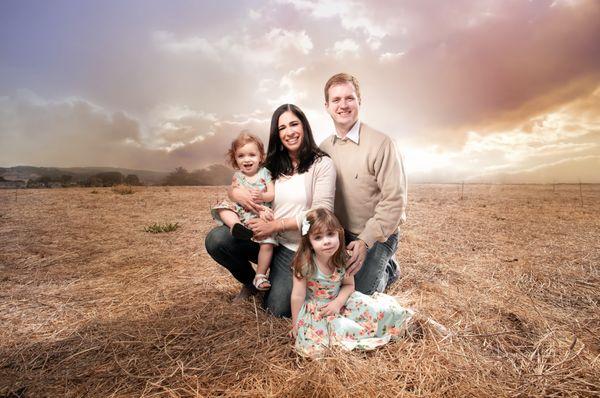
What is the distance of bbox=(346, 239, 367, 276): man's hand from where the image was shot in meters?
2.85

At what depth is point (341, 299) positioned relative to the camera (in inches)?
108

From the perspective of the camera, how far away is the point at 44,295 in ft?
13.4

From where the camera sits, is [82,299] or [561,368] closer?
[561,368]

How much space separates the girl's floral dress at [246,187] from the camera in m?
3.28

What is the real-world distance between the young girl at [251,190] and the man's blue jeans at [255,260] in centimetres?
8

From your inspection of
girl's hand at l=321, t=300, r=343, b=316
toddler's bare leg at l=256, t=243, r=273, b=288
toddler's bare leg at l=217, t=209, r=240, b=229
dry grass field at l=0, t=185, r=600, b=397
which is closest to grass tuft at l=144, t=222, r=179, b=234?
dry grass field at l=0, t=185, r=600, b=397

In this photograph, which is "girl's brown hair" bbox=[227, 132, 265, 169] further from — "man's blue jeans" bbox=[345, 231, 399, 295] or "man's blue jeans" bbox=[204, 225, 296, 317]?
"man's blue jeans" bbox=[345, 231, 399, 295]

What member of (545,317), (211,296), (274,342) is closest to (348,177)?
(274,342)

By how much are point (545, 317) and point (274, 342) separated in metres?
2.49

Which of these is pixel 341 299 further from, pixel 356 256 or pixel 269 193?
pixel 269 193

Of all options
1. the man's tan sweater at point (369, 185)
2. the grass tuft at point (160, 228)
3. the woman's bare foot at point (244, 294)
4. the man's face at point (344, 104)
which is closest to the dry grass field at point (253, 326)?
the woman's bare foot at point (244, 294)

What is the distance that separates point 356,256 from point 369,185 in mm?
670

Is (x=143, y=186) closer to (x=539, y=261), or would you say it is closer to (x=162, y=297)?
(x=162, y=297)

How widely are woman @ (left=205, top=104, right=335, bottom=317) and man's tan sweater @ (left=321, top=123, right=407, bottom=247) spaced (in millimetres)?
234
